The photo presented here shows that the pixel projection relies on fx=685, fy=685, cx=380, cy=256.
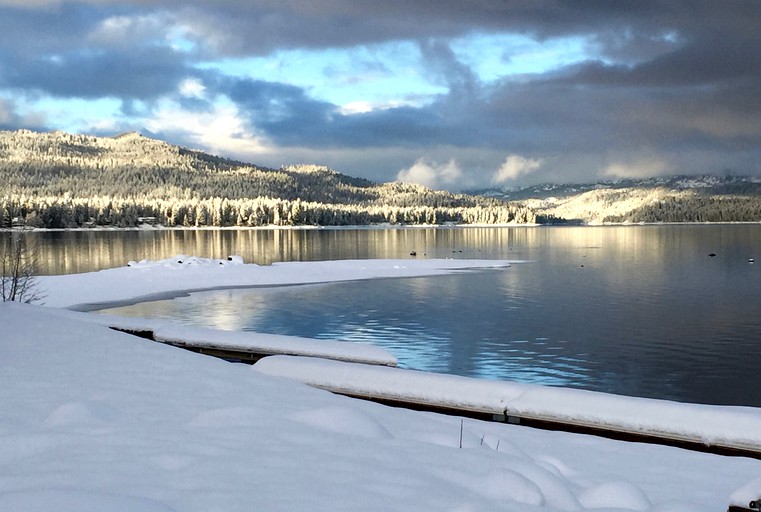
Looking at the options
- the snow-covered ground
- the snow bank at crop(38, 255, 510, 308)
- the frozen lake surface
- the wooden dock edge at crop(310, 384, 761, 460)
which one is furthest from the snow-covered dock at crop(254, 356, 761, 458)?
the snow bank at crop(38, 255, 510, 308)

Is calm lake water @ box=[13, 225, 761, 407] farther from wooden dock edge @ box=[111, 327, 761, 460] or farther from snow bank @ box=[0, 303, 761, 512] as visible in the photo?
snow bank @ box=[0, 303, 761, 512]

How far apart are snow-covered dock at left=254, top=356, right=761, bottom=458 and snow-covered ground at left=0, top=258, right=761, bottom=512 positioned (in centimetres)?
46

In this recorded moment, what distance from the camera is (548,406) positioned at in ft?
43.2

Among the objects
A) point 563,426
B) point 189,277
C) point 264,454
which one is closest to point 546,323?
point 563,426

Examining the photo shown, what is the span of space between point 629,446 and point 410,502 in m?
6.14

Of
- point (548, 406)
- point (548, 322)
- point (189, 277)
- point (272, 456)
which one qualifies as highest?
point (272, 456)

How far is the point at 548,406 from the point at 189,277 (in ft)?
147

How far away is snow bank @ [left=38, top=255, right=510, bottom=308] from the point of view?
44.5 metres

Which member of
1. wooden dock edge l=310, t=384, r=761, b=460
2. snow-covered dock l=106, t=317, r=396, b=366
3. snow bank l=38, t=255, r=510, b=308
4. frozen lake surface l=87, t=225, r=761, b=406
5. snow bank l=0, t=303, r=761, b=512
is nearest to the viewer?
snow bank l=0, t=303, r=761, b=512

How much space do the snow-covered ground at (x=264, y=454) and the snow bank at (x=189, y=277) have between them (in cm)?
3047

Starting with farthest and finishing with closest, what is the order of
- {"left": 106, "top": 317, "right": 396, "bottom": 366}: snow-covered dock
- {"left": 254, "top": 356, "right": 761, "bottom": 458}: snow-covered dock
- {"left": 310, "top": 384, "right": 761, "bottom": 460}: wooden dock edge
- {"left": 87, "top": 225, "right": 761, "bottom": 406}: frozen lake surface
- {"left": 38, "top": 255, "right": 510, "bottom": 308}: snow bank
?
1. {"left": 38, "top": 255, "right": 510, "bottom": 308}: snow bank
2. {"left": 87, "top": 225, "right": 761, "bottom": 406}: frozen lake surface
3. {"left": 106, "top": 317, "right": 396, "bottom": 366}: snow-covered dock
4. {"left": 254, "top": 356, "right": 761, "bottom": 458}: snow-covered dock
5. {"left": 310, "top": 384, "right": 761, "bottom": 460}: wooden dock edge

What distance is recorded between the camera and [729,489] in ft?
32.0

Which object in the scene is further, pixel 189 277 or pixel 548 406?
pixel 189 277

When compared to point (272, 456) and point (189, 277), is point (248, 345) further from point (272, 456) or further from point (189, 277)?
point (189, 277)
